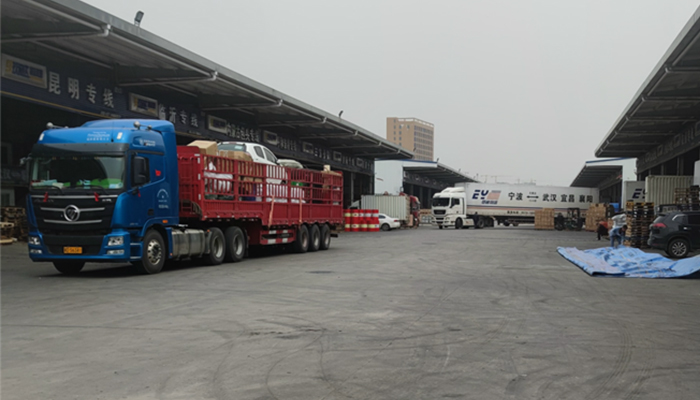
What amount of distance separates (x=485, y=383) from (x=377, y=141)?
1544 inches

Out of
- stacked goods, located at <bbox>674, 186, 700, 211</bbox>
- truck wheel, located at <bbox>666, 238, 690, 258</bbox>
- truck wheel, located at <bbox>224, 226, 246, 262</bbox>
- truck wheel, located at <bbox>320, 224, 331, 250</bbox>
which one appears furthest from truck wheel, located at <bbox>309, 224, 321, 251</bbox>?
stacked goods, located at <bbox>674, 186, 700, 211</bbox>

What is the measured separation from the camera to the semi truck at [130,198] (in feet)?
42.0

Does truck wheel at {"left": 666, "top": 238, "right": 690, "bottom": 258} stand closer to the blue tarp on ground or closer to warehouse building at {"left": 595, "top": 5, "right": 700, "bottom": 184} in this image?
the blue tarp on ground

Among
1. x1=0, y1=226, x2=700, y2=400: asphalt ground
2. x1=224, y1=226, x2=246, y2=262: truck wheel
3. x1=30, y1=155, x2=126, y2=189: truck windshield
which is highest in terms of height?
x1=30, y1=155, x2=126, y2=189: truck windshield

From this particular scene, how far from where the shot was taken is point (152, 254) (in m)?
13.9

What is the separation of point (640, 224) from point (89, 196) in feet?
72.6

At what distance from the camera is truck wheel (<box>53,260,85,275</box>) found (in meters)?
13.8

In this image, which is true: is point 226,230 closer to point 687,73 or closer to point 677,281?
point 677,281

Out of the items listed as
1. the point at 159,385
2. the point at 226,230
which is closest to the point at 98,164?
the point at 226,230

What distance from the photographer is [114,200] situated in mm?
12805

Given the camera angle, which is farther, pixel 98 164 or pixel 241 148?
pixel 241 148

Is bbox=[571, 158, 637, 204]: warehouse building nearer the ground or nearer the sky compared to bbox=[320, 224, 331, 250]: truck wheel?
nearer the sky

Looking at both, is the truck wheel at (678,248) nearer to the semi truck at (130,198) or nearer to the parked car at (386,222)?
the semi truck at (130,198)

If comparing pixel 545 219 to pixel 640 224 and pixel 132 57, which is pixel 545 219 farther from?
pixel 132 57
